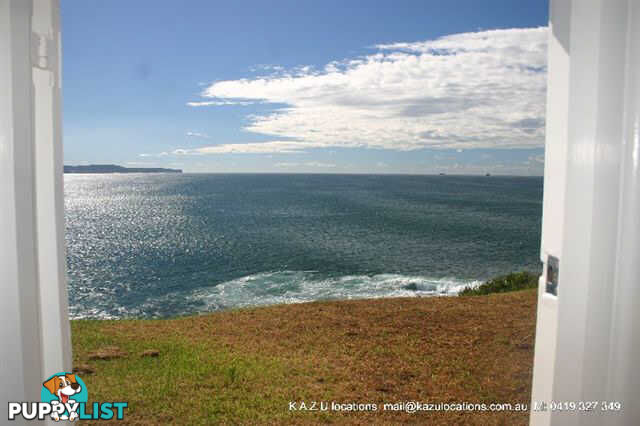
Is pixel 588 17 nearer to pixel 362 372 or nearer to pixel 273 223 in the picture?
pixel 362 372

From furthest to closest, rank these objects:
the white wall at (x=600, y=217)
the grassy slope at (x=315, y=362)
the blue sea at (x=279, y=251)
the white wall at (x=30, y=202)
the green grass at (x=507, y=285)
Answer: the blue sea at (x=279, y=251), the green grass at (x=507, y=285), the grassy slope at (x=315, y=362), the white wall at (x=30, y=202), the white wall at (x=600, y=217)

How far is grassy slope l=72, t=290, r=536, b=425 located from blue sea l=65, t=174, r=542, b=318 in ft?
19.0

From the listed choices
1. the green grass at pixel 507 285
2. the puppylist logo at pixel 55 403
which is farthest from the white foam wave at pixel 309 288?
the puppylist logo at pixel 55 403

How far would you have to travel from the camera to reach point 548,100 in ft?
2.14

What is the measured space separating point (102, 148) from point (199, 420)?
57152 millimetres

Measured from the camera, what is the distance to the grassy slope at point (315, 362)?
9.37ft

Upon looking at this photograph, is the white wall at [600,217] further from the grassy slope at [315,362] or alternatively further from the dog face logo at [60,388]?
the grassy slope at [315,362]

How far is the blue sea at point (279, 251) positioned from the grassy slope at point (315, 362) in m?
5.78

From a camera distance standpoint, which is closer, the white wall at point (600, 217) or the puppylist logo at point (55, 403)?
the white wall at point (600, 217)

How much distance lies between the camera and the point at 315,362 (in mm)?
3809

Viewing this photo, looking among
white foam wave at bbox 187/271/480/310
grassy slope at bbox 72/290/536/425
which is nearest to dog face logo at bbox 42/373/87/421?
grassy slope at bbox 72/290/536/425

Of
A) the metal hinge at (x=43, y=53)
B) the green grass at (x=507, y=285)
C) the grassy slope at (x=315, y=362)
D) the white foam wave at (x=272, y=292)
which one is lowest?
the white foam wave at (x=272, y=292)

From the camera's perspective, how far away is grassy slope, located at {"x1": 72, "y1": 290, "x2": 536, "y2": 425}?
2.86 meters

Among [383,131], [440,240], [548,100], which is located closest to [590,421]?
[548,100]
